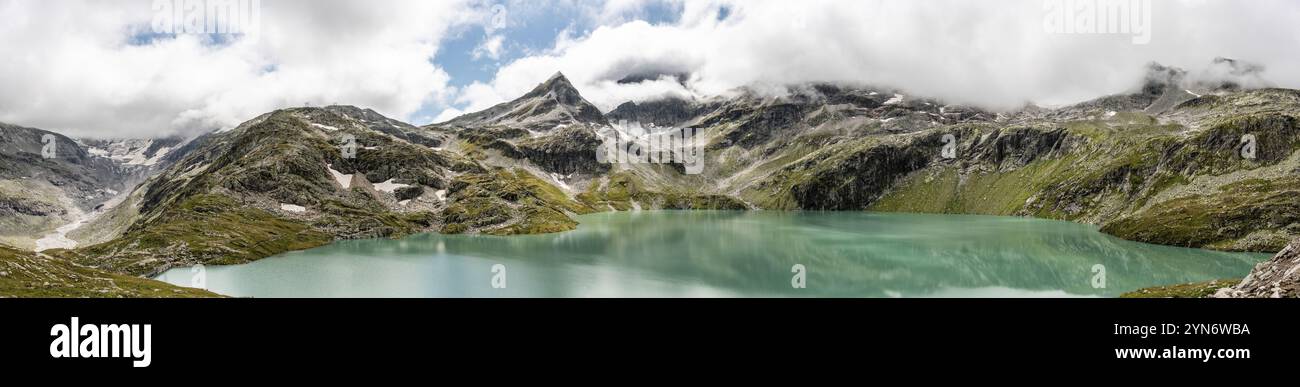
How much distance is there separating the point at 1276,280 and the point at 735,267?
56.0 meters

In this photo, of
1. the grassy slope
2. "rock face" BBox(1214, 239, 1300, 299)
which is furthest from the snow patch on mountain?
"rock face" BBox(1214, 239, 1300, 299)

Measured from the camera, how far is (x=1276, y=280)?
29.5m

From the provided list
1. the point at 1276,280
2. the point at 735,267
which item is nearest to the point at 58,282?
the point at 735,267

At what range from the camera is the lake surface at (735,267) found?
65.1 metres

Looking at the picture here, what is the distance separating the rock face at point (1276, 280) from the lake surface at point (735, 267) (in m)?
24.5

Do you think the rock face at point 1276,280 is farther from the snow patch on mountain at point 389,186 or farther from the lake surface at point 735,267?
the snow patch on mountain at point 389,186

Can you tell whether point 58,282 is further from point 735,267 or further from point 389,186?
point 389,186

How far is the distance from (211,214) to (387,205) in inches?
1855

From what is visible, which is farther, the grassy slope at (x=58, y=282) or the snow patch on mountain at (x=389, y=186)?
the snow patch on mountain at (x=389, y=186)

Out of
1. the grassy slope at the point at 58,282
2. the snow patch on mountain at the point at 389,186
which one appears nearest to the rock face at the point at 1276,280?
the grassy slope at the point at 58,282

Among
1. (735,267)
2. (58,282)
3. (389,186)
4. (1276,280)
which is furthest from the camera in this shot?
(389,186)
